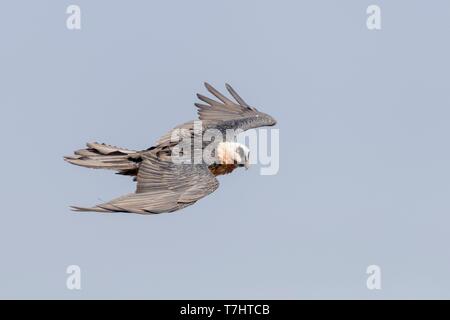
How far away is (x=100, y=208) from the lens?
63.1ft

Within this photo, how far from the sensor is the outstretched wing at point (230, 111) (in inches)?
1094

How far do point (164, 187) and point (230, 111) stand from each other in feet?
22.4

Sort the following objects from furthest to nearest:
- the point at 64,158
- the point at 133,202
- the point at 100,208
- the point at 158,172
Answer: the point at 64,158 < the point at 158,172 < the point at 133,202 < the point at 100,208

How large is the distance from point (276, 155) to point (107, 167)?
5.14 meters

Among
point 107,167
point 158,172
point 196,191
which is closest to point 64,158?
point 107,167

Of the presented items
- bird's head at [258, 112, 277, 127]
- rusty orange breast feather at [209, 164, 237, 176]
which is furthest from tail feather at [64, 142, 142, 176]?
bird's head at [258, 112, 277, 127]

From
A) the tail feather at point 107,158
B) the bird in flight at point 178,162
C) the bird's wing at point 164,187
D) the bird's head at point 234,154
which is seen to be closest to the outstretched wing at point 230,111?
the bird in flight at point 178,162

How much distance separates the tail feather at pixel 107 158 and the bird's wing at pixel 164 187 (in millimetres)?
439

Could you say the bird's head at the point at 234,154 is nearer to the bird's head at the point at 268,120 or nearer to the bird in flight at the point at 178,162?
the bird in flight at the point at 178,162

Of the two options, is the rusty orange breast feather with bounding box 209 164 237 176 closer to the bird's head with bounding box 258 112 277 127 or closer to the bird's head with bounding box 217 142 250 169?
the bird's head with bounding box 217 142 250 169

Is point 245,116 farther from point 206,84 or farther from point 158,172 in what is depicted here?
point 158,172

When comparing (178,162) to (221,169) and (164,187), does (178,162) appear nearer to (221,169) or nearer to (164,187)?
(164,187)

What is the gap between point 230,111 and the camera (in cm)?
2864

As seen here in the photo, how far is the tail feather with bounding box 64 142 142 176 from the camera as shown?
2398 cm
